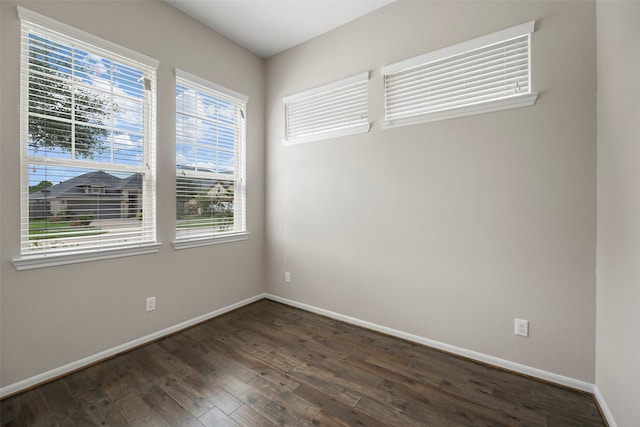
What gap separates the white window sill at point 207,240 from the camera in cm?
270

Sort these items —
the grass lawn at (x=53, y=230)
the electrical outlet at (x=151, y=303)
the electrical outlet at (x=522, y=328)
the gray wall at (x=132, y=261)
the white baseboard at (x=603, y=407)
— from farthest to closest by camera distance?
1. the electrical outlet at (x=151, y=303)
2. the electrical outlet at (x=522, y=328)
3. the grass lawn at (x=53, y=230)
4. the gray wall at (x=132, y=261)
5. the white baseboard at (x=603, y=407)

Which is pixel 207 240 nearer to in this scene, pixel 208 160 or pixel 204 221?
pixel 204 221

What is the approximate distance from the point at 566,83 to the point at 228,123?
301cm

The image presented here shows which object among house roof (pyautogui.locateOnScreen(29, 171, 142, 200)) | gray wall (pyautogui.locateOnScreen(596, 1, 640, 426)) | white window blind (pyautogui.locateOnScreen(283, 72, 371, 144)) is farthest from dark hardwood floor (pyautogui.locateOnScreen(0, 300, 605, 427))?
white window blind (pyautogui.locateOnScreen(283, 72, 371, 144))

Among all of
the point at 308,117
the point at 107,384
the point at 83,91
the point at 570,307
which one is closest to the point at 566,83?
the point at 570,307

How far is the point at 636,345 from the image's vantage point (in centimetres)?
132

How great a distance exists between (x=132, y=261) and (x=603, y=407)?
11.3 feet

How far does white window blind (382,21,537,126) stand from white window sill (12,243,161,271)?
96.6 inches

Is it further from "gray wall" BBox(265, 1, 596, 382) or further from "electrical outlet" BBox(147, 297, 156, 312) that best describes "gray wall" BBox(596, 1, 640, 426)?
"electrical outlet" BBox(147, 297, 156, 312)

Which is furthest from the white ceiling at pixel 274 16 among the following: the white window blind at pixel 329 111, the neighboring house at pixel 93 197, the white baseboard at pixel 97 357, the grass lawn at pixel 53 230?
the white baseboard at pixel 97 357

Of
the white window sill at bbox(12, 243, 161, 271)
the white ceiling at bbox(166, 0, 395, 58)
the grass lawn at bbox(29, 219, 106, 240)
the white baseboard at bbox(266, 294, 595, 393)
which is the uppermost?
the white ceiling at bbox(166, 0, 395, 58)

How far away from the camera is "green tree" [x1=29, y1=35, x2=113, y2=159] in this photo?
1.88 m

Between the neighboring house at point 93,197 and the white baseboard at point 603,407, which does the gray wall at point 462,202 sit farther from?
the neighboring house at point 93,197

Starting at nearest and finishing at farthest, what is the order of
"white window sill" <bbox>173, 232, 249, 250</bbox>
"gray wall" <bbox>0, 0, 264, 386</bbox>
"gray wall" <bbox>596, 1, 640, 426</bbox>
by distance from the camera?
"gray wall" <bbox>596, 1, 640, 426</bbox>
"gray wall" <bbox>0, 0, 264, 386</bbox>
"white window sill" <bbox>173, 232, 249, 250</bbox>
